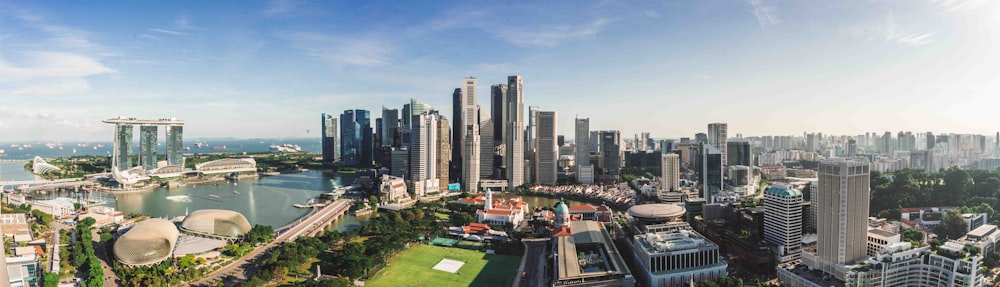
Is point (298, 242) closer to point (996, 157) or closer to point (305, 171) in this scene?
point (305, 171)

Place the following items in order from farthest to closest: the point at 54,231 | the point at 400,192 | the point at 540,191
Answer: the point at 540,191 < the point at 400,192 < the point at 54,231

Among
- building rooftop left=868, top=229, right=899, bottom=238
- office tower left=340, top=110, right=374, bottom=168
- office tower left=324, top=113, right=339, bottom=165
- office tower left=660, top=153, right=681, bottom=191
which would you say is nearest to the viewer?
building rooftop left=868, top=229, right=899, bottom=238

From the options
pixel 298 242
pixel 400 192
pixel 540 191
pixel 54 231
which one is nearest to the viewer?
pixel 298 242

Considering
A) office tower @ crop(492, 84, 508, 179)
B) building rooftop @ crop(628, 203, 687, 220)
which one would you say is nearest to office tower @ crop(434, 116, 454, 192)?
office tower @ crop(492, 84, 508, 179)

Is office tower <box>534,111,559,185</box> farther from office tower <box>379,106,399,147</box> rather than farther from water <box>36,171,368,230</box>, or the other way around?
office tower <box>379,106,399,147</box>

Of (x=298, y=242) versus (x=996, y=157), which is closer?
(x=298, y=242)

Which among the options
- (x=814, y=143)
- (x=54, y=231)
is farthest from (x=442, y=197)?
(x=814, y=143)

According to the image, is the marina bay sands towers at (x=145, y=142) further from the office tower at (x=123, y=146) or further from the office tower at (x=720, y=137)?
the office tower at (x=720, y=137)

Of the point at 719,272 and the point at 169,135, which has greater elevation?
the point at 169,135
